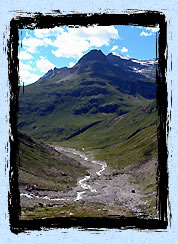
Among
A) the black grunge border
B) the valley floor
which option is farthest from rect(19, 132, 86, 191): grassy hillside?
the black grunge border

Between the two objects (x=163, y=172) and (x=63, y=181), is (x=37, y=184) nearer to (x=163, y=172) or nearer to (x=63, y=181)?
(x=63, y=181)

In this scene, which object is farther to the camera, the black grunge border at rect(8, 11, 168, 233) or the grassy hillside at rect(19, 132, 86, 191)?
the grassy hillside at rect(19, 132, 86, 191)

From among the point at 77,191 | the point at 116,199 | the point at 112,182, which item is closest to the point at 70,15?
the point at 116,199

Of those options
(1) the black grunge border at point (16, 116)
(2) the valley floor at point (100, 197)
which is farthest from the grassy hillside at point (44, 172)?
(1) the black grunge border at point (16, 116)

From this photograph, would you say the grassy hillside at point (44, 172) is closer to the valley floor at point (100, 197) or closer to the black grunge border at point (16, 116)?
the valley floor at point (100, 197)

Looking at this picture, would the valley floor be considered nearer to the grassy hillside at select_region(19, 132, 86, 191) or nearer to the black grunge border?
the grassy hillside at select_region(19, 132, 86, 191)

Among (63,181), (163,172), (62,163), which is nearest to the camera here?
(163,172)

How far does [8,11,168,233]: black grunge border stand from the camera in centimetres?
1042

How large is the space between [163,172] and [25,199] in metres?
72.0

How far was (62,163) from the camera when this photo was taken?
14925cm

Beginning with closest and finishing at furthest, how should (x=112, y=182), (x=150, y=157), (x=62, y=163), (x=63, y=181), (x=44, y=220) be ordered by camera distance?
(x=44, y=220) < (x=63, y=181) < (x=112, y=182) < (x=150, y=157) < (x=62, y=163)

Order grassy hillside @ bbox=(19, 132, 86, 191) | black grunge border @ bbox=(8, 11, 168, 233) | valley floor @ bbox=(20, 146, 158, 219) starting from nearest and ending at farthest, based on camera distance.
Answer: black grunge border @ bbox=(8, 11, 168, 233) < valley floor @ bbox=(20, 146, 158, 219) < grassy hillside @ bbox=(19, 132, 86, 191)

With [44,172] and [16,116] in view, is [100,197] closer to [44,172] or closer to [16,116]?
[44,172]

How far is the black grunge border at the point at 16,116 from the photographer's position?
10.4 metres
